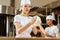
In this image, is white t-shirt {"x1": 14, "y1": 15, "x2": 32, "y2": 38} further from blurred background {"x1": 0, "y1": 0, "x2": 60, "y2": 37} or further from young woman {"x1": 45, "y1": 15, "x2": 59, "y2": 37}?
blurred background {"x1": 0, "y1": 0, "x2": 60, "y2": 37}

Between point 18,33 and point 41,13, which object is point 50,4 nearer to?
point 41,13

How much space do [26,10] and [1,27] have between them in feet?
1.95

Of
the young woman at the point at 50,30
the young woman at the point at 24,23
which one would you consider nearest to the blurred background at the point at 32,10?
the young woman at the point at 50,30

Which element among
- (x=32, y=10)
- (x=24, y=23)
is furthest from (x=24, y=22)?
(x=32, y=10)

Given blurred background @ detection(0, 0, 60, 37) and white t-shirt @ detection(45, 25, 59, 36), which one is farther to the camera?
blurred background @ detection(0, 0, 60, 37)

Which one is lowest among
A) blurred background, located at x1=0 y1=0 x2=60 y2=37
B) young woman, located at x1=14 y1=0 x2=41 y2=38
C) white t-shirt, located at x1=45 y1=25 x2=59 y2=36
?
white t-shirt, located at x1=45 y1=25 x2=59 y2=36

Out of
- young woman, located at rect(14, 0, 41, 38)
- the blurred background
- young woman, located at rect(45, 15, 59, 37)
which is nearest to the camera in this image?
young woman, located at rect(14, 0, 41, 38)

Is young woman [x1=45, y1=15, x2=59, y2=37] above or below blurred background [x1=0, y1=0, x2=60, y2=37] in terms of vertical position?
below

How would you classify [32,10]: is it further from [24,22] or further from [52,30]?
[24,22]

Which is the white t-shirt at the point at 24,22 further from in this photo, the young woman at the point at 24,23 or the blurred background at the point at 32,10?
the blurred background at the point at 32,10

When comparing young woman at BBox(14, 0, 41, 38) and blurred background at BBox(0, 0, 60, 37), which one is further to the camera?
blurred background at BBox(0, 0, 60, 37)

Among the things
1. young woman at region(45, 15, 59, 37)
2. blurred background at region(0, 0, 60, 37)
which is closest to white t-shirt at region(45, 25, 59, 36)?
young woman at region(45, 15, 59, 37)

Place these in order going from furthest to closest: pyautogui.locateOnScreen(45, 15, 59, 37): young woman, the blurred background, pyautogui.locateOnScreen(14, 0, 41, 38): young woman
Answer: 1. the blurred background
2. pyautogui.locateOnScreen(45, 15, 59, 37): young woman
3. pyautogui.locateOnScreen(14, 0, 41, 38): young woman

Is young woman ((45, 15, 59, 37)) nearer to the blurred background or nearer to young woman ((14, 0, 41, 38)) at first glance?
the blurred background
